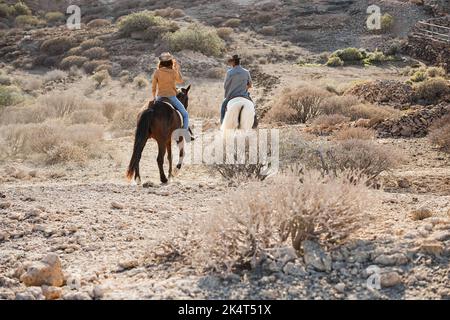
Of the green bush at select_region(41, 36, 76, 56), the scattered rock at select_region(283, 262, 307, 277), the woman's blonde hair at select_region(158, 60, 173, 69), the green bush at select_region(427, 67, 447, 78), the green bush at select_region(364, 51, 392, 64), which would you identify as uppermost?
the green bush at select_region(41, 36, 76, 56)

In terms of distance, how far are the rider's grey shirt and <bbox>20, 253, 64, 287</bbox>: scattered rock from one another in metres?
6.47

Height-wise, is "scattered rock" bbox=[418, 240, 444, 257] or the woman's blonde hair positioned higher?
the woman's blonde hair

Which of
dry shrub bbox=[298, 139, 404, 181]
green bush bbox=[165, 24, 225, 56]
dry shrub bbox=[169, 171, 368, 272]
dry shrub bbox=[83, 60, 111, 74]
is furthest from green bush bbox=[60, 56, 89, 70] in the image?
dry shrub bbox=[169, 171, 368, 272]

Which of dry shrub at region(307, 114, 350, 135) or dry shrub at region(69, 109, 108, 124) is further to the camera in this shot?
dry shrub at region(69, 109, 108, 124)

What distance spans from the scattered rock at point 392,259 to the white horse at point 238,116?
19.5 feet

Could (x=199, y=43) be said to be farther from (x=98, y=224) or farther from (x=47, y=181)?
(x=98, y=224)

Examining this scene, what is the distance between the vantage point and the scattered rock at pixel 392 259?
4.36 metres

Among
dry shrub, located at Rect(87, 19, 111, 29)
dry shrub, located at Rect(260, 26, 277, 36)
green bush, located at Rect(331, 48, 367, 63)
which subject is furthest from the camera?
dry shrub, located at Rect(87, 19, 111, 29)

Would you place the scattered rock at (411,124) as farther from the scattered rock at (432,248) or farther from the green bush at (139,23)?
the green bush at (139,23)

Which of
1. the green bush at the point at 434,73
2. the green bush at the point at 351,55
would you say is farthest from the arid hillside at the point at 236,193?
the green bush at the point at 351,55

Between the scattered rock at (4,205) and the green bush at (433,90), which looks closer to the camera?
the scattered rock at (4,205)

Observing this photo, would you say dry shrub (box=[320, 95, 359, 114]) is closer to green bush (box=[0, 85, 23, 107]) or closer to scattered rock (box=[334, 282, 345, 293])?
green bush (box=[0, 85, 23, 107])

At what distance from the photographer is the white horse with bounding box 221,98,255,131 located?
399 inches
